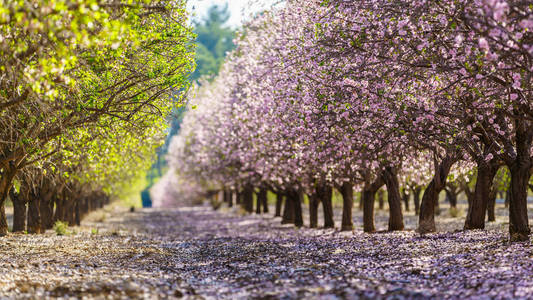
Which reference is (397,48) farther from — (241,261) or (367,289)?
(241,261)

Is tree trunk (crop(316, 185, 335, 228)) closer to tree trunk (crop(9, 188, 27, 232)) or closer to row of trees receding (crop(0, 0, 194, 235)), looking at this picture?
row of trees receding (crop(0, 0, 194, 235))

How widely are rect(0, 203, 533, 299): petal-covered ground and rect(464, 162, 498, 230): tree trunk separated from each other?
5.55 feet

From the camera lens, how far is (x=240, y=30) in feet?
112

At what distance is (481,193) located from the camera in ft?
78.9

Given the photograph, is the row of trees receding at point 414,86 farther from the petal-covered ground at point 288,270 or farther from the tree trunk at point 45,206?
the tree trunk at point 45,206

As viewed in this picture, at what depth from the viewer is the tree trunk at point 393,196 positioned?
90.0 ft

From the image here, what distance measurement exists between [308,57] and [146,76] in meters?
5.57

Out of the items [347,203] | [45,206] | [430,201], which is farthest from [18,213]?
[430,201]

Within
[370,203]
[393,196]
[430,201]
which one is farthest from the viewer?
[370,203]

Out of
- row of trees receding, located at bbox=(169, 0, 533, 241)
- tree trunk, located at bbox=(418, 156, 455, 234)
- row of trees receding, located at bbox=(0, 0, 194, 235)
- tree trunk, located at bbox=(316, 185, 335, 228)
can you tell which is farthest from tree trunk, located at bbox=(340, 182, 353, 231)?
row of trees receding, located at bbox=(0, 0, 194, 235)

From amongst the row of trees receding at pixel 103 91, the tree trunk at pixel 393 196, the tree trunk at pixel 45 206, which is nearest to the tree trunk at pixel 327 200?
the tree trunk at pixel 393 196

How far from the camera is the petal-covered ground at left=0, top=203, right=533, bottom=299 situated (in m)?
12.0

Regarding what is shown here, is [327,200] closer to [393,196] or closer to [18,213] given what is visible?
[393,196]

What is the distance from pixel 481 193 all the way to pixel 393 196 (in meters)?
5.05
